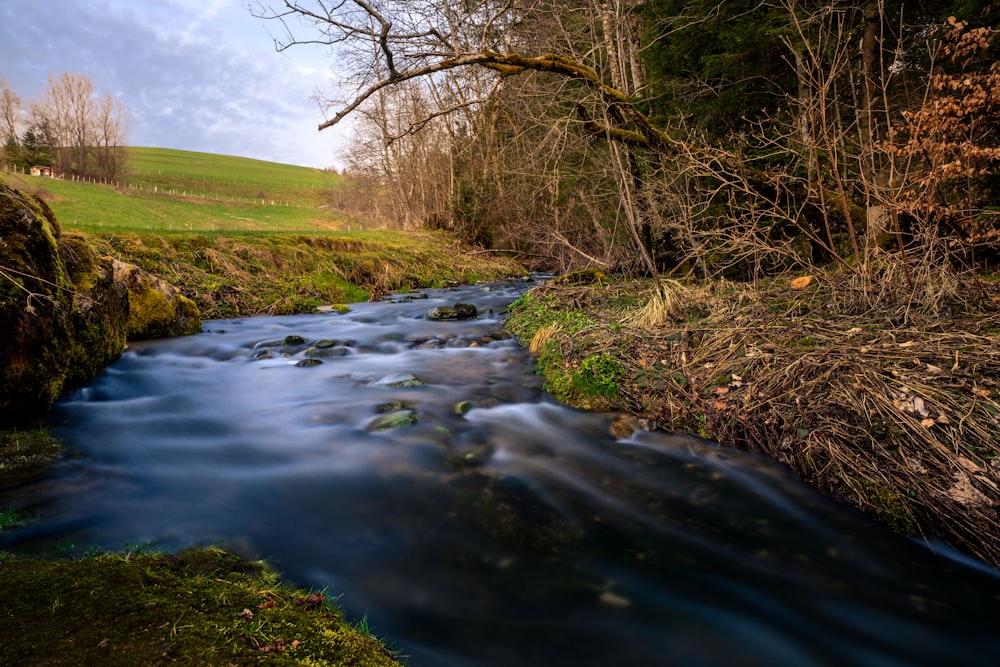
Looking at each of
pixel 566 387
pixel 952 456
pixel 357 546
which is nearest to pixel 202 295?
pixel 566 387

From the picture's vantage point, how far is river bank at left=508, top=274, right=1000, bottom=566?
3014mm

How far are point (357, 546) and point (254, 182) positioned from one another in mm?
82857

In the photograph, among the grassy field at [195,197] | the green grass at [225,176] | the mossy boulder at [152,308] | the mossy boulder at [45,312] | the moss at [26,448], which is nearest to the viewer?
the moss at [26,448]

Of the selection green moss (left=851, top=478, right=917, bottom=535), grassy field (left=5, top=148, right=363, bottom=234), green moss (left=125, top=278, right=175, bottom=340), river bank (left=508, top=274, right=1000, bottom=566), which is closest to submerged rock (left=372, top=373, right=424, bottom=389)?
river bank (left=508, top=274, right=1000, bottom=566)

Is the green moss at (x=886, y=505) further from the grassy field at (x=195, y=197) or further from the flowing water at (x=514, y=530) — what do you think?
the grassy field at (x=195, y=197)

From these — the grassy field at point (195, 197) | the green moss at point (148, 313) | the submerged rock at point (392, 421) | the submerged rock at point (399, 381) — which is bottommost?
the submerged rock at point (392, 421)

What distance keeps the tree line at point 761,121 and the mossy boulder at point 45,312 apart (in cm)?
324

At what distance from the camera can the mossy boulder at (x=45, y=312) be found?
3.92 meters

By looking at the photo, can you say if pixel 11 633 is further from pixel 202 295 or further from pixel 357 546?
pixel 202 295

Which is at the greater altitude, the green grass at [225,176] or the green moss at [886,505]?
the green grass at [225,176]

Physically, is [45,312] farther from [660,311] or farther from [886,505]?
[886,505]

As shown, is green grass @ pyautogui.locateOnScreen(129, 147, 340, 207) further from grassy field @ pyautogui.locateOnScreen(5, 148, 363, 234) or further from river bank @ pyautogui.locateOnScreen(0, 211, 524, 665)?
river bank @ pyautogui.locateOnScreen(0, 211, 524, 665)

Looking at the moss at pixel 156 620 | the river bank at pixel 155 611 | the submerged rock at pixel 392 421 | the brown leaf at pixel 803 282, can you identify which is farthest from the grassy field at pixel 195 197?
the brown leaf at pixel 803 282

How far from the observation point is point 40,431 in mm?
4047
